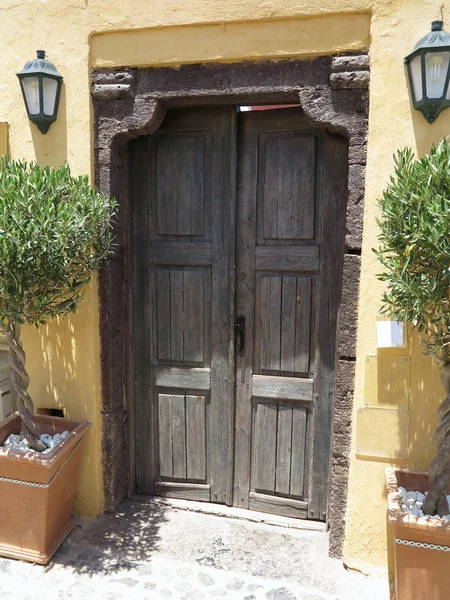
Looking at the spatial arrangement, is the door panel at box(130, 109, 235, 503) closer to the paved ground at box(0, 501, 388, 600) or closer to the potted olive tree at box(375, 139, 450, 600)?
the paved ground at box(0, 501, 388, 600)

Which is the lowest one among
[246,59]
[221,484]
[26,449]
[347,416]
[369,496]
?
[221,484]

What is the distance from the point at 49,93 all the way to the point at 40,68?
0.43 ft

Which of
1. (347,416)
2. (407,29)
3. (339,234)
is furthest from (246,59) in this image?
(347,416)

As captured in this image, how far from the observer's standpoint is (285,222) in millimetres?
2826

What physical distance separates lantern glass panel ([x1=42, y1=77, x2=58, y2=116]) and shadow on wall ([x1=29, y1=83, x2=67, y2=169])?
0.24ft

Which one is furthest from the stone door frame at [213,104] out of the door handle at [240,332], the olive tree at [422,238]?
the door handle at [240,332]

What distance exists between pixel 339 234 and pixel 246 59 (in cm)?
108

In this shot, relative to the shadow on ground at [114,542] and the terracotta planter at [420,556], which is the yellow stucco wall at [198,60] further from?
the terracotta planter at [420,556]

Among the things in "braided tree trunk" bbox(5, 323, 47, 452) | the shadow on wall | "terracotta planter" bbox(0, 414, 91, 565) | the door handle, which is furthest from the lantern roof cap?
"terracotta planter" bbox(0, 414, 91, 565)

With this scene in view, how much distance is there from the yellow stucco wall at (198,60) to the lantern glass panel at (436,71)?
0.51 ft

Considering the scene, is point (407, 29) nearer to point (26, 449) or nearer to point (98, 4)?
point (98, 4)

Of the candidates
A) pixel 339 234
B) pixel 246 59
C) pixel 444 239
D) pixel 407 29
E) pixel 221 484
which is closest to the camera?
pixel 444 239

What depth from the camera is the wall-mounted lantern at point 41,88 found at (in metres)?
2.62

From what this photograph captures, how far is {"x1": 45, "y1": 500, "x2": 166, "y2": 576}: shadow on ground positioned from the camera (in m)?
2.65
